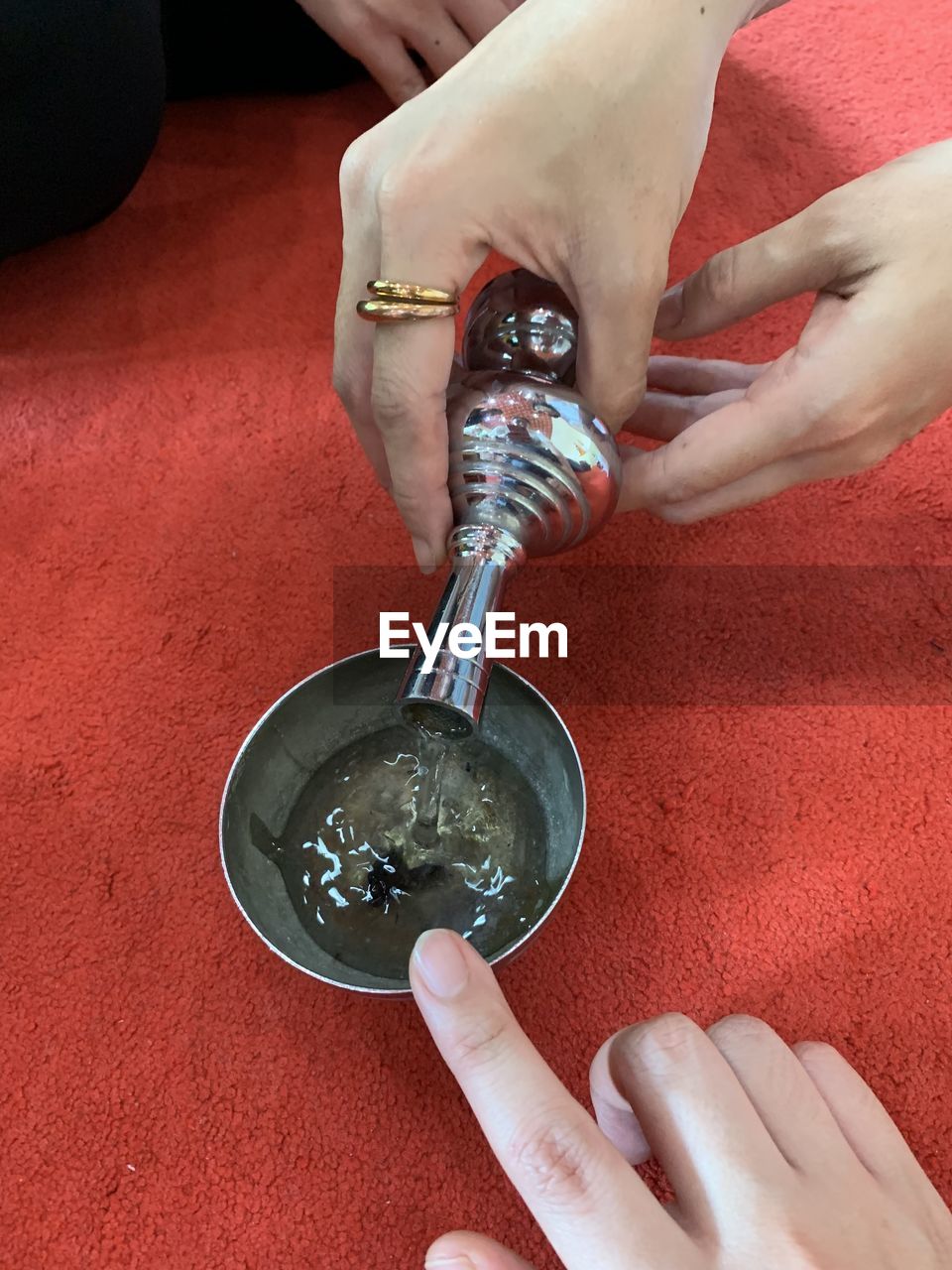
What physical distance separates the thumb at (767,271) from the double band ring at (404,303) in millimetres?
146

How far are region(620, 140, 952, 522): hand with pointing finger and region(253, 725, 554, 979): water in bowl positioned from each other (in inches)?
7.5

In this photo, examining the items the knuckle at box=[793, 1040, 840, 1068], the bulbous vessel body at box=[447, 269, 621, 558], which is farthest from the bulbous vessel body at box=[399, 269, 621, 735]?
the knuckle at box=[793, 1040, 840, 1068]

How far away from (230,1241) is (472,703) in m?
0.30

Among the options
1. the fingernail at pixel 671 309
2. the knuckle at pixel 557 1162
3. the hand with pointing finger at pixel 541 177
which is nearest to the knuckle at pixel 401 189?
the hand with pointing finger at pixel 541 177

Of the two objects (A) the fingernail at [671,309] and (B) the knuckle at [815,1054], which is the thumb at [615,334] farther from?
(B) the knuckle at [815,1054]

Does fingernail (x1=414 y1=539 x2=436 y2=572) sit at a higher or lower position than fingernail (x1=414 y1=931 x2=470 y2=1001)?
higher

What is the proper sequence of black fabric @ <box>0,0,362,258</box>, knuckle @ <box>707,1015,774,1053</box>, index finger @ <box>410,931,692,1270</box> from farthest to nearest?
black fabric @ <box>0,0,362,258</box> < knuckle @ <box>707,1015,774,1053</box> < index finger @ <box>410,931,692,1270</box>

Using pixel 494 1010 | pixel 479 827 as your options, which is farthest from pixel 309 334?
pixel 494 1010

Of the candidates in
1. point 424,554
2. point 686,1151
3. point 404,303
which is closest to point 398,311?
point 404,303

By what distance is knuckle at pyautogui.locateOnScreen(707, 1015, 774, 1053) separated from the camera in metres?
0.43

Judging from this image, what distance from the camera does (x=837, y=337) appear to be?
416mm

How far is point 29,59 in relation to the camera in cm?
63

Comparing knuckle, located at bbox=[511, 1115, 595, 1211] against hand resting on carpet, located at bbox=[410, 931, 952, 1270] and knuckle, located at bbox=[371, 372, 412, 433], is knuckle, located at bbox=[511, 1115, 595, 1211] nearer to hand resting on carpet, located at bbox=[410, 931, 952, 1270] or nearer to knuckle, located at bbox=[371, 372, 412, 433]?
hand resting on carpet, located at bbox=[410, 931, 952, 1270]

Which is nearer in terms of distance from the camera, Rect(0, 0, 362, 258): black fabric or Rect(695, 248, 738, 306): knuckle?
Rect(695, 248, 738, 306): knuckle
